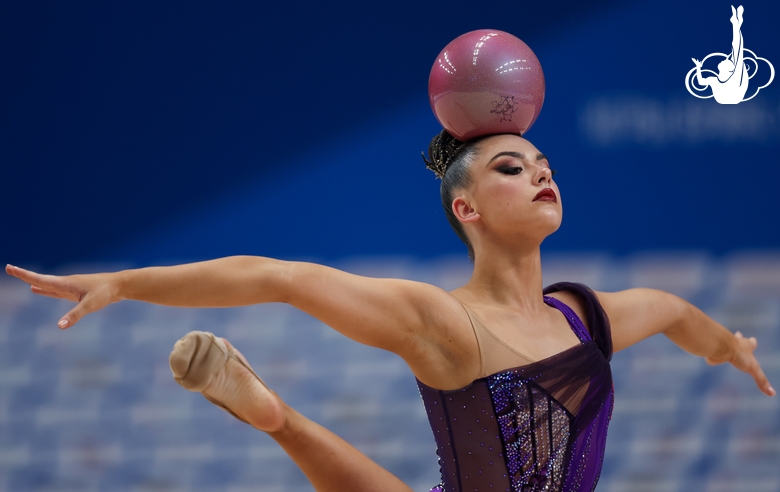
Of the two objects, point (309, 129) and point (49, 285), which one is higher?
point (309, 129)

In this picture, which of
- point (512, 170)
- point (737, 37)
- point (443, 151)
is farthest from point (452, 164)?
point (737, 37)

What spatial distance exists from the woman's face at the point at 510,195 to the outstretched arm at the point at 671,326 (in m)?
0.34

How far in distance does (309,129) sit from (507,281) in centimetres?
119

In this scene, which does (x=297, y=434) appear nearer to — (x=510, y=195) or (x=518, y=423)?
(x=518, y=423)

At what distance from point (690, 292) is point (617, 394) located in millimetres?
430

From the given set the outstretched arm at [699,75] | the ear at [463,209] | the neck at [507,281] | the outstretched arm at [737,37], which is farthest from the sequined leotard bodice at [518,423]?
the outstretched arm at [737,37]

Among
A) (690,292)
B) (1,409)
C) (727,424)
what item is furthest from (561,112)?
(1,409)

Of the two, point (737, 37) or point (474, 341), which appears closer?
point (474, 341)

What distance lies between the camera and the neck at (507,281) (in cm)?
181

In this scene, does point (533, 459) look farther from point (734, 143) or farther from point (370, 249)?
point (734, 143)

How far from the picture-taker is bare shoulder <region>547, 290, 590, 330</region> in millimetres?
1945

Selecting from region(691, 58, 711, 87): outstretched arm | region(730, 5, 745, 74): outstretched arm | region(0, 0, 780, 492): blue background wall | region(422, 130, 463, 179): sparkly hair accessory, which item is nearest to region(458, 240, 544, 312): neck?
region(422, 130, 463, 179): sparkly hair accessory

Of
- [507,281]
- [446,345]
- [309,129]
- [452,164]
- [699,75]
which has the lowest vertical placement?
[446,345]

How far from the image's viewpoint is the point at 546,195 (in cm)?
179
